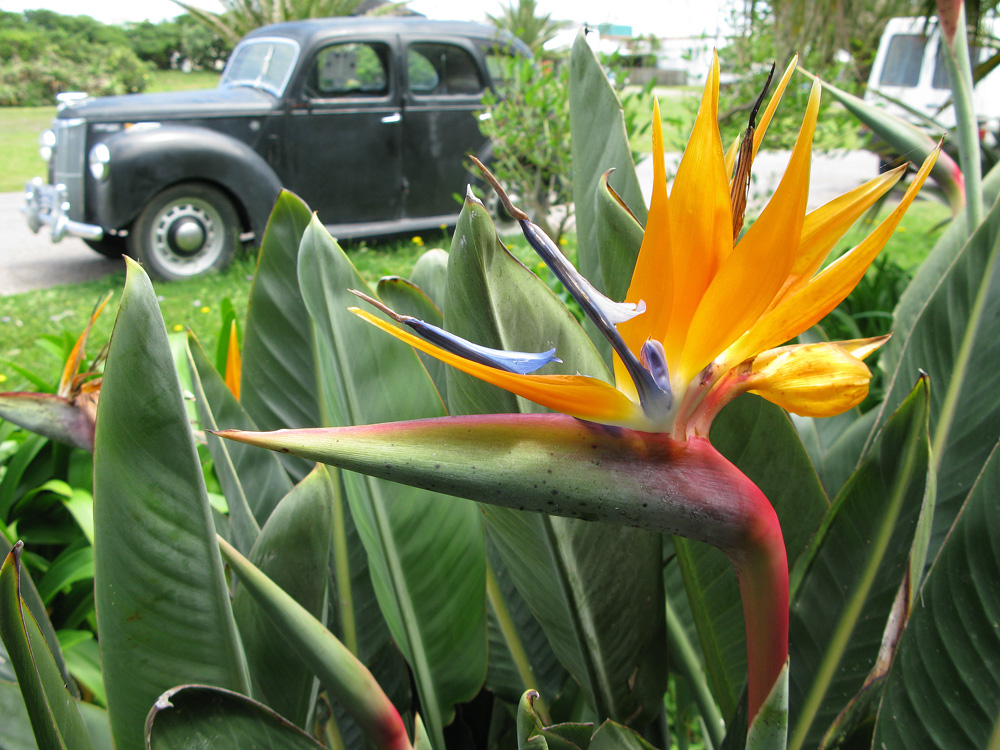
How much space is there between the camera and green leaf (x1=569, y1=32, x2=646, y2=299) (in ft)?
2.09

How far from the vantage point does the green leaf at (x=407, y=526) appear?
0.56 metres

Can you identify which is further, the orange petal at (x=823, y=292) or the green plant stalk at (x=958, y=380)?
the green plant stalk at (x=958, y=380)

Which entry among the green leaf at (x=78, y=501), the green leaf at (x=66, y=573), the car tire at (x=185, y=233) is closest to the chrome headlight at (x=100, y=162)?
the car tire at (x=185, y=233)

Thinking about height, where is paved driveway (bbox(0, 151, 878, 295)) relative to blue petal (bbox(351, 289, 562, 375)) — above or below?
below

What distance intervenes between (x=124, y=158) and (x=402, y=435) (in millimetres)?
4664

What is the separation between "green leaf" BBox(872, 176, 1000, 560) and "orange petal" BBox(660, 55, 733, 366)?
0.36m

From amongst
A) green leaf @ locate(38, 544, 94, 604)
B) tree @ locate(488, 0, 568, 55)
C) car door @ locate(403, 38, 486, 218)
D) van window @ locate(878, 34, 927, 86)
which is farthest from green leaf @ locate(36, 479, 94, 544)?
tree @ locate(488, 0, 568, 55)

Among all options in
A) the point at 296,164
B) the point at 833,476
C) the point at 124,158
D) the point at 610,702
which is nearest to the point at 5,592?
the point at 610,702

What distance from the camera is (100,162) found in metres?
4.23

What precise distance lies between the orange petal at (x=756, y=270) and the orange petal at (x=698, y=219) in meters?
0.01

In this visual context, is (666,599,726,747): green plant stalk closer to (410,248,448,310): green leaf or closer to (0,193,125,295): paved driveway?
(410,248,448,310): green leaf

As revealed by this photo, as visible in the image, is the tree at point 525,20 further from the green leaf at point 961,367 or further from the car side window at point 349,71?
the green leaf at point 961,367

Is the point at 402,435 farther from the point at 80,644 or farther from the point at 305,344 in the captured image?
the point at 80,644

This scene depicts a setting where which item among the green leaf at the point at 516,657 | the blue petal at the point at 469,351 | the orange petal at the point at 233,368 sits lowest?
the green leaf at the point at 516,657
